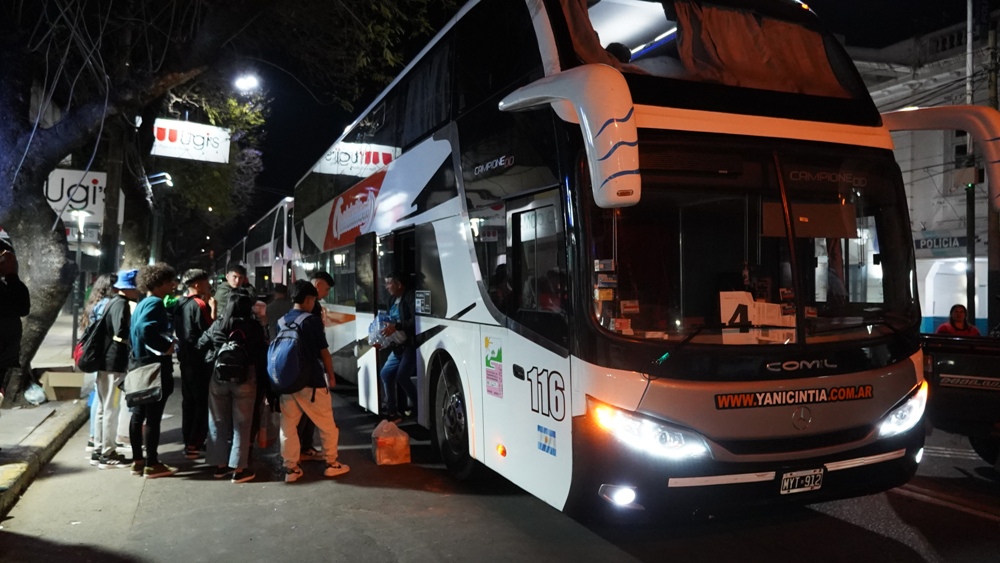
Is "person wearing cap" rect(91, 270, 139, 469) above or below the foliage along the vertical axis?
below

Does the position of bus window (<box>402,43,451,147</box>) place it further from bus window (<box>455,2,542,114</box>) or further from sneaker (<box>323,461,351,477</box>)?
sneaker (<box>323,461,351,477</box>)

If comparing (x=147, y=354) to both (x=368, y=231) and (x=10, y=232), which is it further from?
(x=10, y=232)

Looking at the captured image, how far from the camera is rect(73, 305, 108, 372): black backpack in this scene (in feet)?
22.6

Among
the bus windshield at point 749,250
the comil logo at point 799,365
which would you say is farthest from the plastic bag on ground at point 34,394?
the comil logo at point 799,365

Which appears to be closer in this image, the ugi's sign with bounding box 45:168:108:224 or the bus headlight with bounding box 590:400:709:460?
the bus headlight with bounding box 590:400:709:460

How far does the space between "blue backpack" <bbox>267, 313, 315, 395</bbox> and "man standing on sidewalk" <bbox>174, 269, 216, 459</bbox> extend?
859 millimetres

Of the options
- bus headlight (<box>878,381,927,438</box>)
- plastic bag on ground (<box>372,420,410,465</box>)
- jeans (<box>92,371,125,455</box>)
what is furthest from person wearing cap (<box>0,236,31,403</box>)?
bus headlight (<box>878,381,927,438</box>)

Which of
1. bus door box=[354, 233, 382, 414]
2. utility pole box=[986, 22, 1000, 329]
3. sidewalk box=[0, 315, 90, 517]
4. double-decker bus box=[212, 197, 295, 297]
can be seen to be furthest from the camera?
double-decker bus box=[212, 197, 295, 297]

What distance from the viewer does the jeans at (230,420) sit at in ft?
22.1

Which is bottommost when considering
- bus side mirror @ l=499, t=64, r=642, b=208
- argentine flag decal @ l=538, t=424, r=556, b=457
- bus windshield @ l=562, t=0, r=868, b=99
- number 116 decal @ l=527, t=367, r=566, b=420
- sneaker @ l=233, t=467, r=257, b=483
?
sneaker @ l=233, t=467, r=257, b=483

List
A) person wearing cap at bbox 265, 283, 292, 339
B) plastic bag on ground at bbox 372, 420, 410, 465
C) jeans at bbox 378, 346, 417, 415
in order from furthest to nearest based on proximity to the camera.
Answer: person wearing cap at bbox 265, 283, 292, 339 < jeans at bbox 378, 346, 417, 415 < plastic bag on ground at bbox 372, 420, 410, 465

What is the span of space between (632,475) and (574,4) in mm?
3118

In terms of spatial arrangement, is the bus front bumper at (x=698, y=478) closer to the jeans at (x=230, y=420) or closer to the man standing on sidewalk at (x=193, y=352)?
the jeans at (x=230, y=420)

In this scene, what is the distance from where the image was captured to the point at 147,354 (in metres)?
6.77
